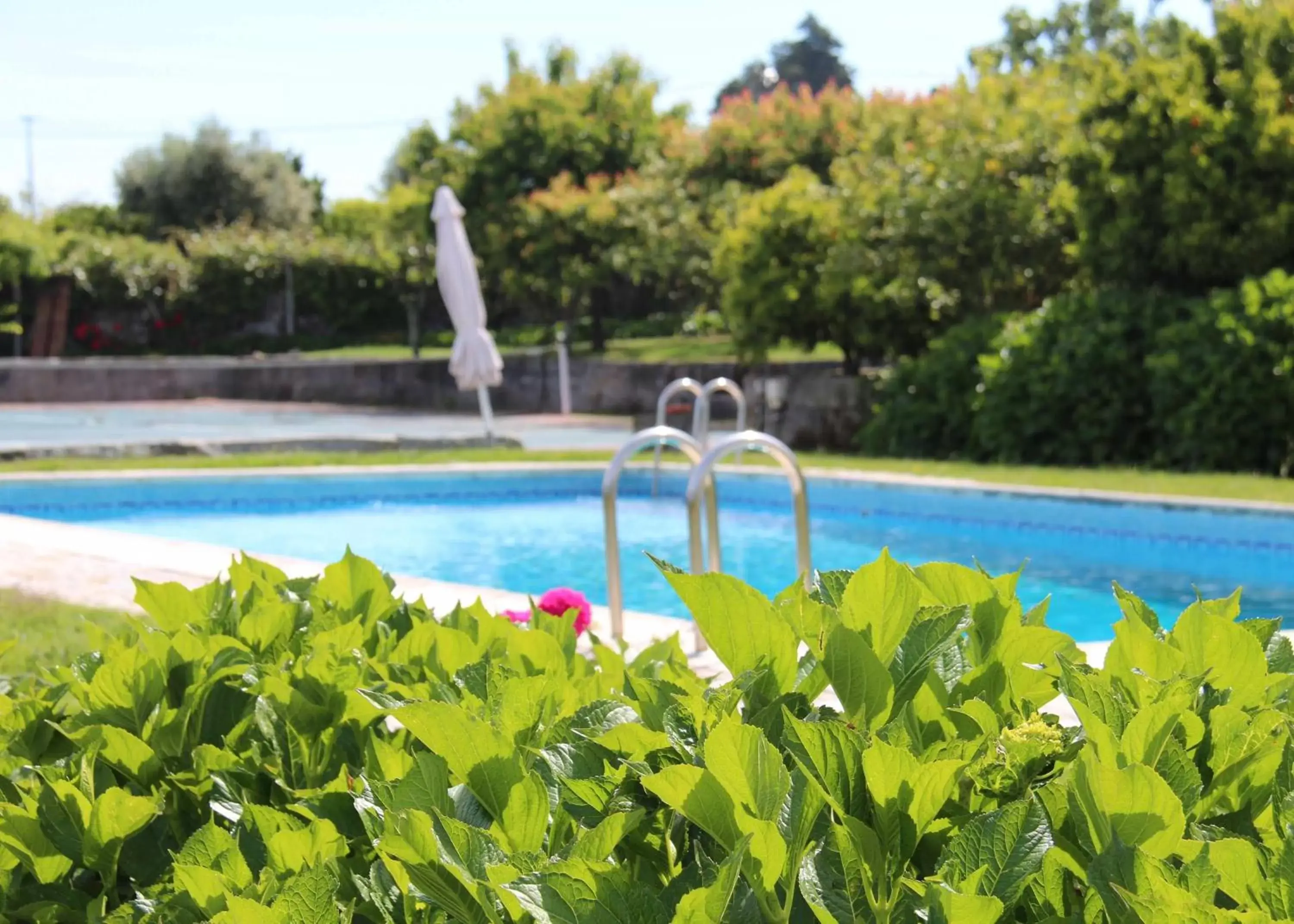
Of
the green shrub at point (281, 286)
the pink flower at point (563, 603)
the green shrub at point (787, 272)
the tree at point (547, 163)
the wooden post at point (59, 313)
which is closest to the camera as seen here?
the pink flower at point (563, 603)

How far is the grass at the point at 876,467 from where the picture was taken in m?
10.5

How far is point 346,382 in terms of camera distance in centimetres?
2650

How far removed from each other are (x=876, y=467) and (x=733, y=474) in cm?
134

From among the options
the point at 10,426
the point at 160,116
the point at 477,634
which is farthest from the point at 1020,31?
the point at 477,634

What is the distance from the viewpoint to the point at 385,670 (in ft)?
6.02

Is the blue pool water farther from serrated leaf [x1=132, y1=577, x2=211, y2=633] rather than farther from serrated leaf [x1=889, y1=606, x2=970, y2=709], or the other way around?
serrated leaf [x1=889, y1=606, x2=970, y2=709]

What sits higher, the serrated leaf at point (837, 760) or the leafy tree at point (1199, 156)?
the leafy tree at point (1199, 156)

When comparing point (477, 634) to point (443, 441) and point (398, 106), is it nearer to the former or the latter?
point (443, 441)

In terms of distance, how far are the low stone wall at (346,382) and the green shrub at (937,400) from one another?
745 centimetres

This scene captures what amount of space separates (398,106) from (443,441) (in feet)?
136

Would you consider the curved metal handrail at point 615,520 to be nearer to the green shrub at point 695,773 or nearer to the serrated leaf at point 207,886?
the green shrub at point 695,773

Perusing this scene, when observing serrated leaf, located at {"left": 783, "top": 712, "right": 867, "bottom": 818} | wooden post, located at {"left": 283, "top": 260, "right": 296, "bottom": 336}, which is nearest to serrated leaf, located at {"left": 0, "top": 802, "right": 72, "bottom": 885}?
serrated leaf, located at {"left": 783, "top": 712, "right": 867, "bottom": 818}

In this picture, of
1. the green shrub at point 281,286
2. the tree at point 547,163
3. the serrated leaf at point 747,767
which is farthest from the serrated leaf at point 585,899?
the green shrub at point 281,286

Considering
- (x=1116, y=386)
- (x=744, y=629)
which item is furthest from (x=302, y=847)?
(x=1116, y=386)
